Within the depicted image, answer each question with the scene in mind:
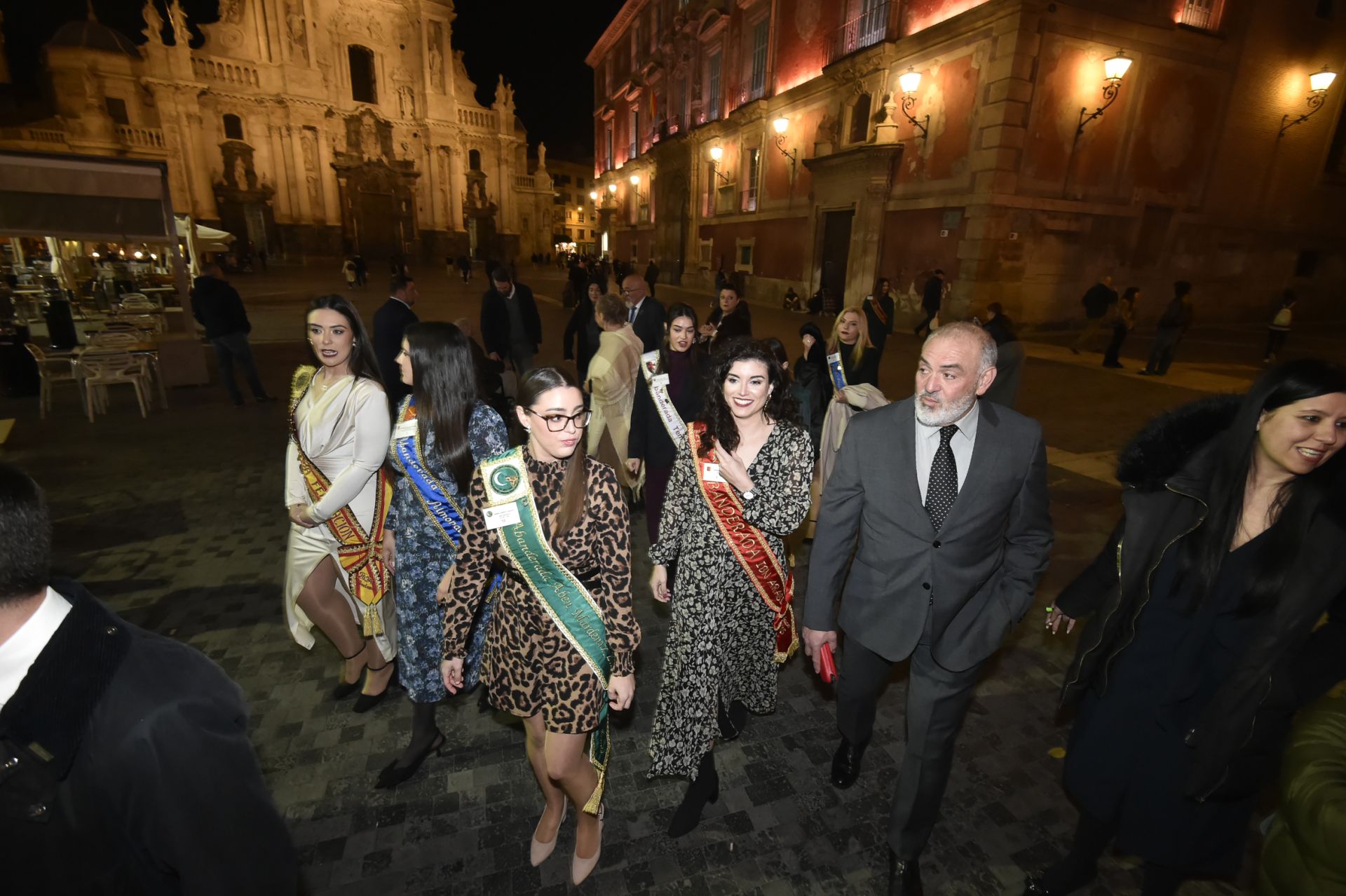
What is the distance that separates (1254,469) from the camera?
1.90m

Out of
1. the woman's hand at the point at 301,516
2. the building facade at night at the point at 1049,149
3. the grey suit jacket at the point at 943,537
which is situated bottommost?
the woman's hand at the point at 301,516

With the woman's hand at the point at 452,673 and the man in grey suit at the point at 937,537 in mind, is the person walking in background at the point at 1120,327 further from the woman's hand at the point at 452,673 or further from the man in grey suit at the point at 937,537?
the woman's hand at the point at 452,673

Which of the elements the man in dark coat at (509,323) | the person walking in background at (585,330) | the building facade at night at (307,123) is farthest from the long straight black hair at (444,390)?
the building facade at night at (307,123)

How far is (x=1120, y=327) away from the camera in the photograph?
12133mm

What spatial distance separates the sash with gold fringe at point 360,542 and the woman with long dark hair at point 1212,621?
3306 mm

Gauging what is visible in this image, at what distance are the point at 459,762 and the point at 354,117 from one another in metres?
46.3

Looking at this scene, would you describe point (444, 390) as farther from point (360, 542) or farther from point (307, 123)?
point (307, 123)

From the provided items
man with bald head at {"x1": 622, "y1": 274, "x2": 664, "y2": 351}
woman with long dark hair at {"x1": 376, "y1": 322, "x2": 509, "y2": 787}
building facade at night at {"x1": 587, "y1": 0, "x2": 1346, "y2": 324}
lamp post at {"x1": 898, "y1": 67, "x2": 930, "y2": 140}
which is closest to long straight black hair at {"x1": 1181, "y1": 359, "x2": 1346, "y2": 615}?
woman with long dark hair at {"x1": 376, "y1": 322, "x2": 509, "y2": 787}

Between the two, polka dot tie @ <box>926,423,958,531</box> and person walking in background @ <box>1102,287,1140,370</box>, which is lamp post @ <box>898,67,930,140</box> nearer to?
person walking in background @ <box>1102,287,1140,370</box>

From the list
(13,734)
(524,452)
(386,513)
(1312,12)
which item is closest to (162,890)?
(13,734)

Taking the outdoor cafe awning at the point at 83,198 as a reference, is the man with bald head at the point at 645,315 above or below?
below

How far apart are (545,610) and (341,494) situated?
1.42 meters

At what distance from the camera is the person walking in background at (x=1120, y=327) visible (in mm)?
12164

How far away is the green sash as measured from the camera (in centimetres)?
217
